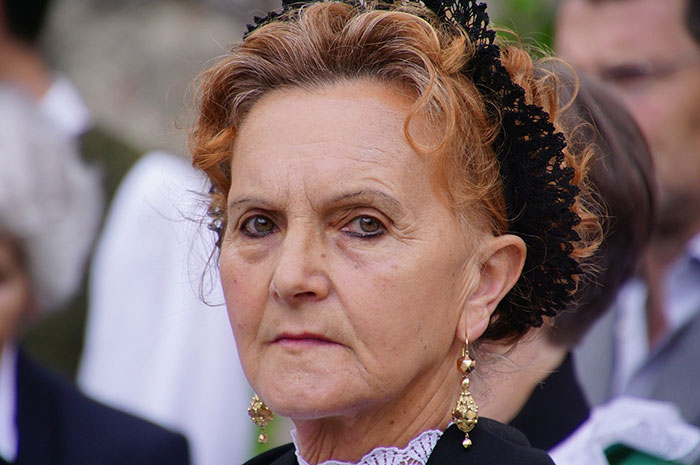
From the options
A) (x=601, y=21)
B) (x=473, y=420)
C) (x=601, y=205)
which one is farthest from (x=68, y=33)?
(x=473, y=420)

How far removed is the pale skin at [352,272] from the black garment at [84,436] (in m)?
1.68

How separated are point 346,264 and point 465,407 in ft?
1.43

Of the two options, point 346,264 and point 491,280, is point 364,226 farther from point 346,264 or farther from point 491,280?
point 491,280

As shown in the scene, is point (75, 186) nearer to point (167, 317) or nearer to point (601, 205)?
point (167, 317)

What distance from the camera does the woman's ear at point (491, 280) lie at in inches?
93.1

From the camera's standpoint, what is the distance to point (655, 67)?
4.86 m

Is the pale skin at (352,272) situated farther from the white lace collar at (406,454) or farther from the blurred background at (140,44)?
the blurred background at (140,44)

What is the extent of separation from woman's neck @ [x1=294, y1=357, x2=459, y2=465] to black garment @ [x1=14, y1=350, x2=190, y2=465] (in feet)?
5.53

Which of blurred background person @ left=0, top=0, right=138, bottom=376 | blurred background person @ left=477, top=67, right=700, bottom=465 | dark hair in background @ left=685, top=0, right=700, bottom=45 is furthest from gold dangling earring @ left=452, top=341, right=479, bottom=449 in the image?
blurred background person @ left=0, top=0, right=138, bottom=376

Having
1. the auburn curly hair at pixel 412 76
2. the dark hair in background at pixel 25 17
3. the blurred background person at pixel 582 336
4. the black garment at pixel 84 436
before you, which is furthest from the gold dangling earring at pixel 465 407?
the dark hair in background at pixel 25 17

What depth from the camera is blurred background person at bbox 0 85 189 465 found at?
3.92m

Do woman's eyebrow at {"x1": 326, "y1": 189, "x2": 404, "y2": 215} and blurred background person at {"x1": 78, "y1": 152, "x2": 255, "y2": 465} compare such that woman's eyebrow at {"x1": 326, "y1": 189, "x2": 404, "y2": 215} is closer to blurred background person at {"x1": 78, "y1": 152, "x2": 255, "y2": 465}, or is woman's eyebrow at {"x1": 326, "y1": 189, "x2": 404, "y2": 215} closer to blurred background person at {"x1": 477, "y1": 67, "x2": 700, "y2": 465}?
blurred background person at {"x1": 477, "y1": 67, "x2": 700, "y2": 465}

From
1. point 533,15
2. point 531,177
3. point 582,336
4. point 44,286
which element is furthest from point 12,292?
point 533,15

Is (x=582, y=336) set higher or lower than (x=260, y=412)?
higher
